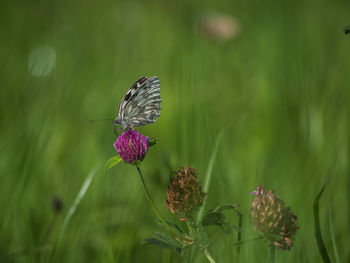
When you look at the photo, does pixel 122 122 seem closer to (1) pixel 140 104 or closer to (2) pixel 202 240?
(1) pixel 140 104

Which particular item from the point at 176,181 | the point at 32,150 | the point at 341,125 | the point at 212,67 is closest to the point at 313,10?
the point at 212,67

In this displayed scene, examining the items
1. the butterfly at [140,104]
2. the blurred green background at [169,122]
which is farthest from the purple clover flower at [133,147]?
the blurred green background at [169,122]

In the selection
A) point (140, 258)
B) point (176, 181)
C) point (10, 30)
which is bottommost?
point (140, 258)

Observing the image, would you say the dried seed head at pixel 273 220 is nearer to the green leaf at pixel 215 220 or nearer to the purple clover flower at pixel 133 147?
the green leaf at pixel 215 220

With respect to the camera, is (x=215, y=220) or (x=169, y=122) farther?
(x=169, y=122)

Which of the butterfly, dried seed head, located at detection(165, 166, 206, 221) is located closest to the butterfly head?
the butterfly

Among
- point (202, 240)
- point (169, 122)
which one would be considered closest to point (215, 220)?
point (202, 240)

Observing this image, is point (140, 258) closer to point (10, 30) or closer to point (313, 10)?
point (10, 30)

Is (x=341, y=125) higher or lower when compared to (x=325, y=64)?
lower
